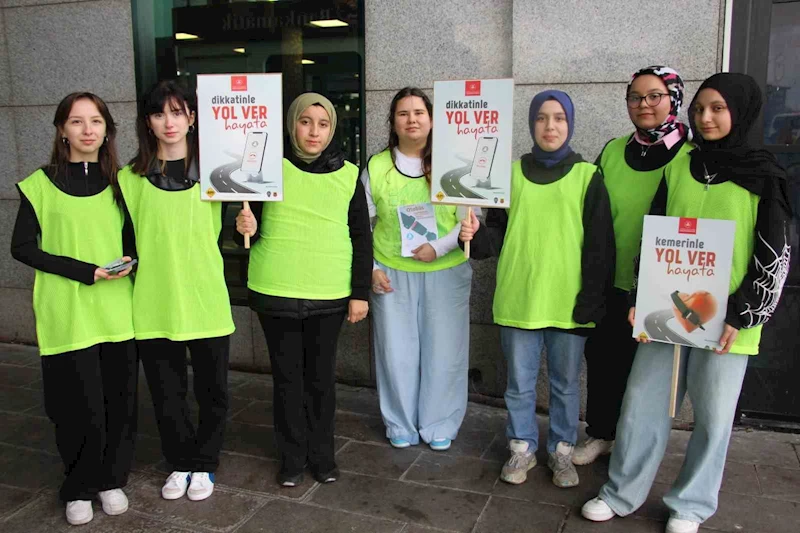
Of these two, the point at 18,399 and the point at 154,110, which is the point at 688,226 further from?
the point at 18,399

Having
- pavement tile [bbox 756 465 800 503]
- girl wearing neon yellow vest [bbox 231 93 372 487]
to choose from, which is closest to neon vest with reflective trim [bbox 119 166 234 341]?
girl wearing neon yellow vest [bbox 231 93 372 487]

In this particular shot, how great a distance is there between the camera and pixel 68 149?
129 inches

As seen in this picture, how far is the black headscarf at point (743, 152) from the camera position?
2.88 meters

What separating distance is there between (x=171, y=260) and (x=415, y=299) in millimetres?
1365

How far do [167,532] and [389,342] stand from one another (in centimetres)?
150

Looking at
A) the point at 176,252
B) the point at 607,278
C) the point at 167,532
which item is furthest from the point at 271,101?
the point at 167,532

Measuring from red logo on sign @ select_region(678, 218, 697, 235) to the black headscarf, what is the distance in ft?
0.71

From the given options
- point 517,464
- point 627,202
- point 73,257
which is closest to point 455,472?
point 517,464

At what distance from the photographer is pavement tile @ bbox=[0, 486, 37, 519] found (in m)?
3.55

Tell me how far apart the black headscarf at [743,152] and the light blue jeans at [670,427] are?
0.70 m

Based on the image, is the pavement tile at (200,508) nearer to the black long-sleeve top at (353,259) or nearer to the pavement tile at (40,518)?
the pavement tile at (40,518)

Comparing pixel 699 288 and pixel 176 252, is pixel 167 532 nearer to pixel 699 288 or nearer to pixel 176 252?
pixel 176 252

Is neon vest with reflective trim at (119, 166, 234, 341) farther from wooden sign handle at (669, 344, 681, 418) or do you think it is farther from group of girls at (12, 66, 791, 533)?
wooden sign handle at (669, 344, 681, 418)

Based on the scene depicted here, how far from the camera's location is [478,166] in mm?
3506
